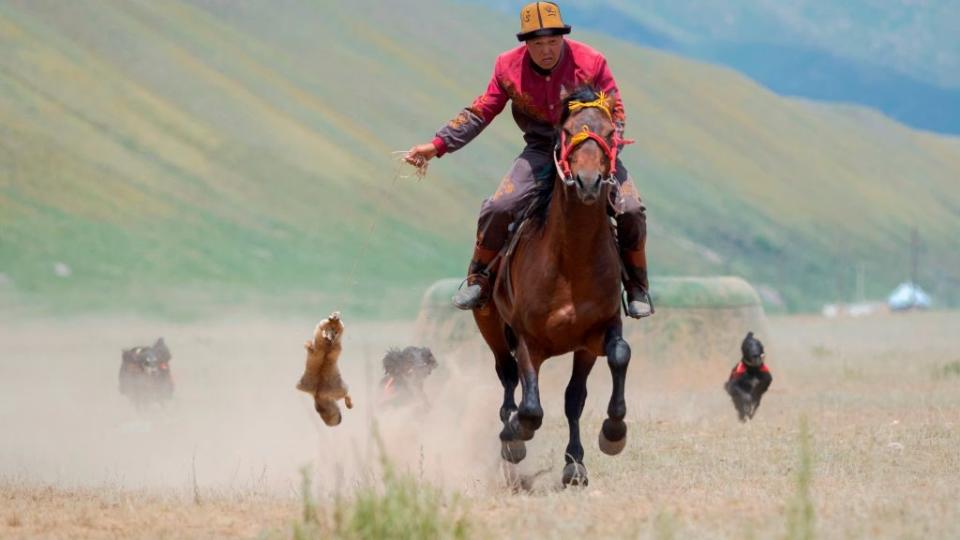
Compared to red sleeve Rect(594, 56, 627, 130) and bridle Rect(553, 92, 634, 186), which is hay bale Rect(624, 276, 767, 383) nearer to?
red sleeve Rect(594, 56, 627, 130)

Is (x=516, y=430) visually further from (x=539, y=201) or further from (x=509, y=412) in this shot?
(x=539, y=201)

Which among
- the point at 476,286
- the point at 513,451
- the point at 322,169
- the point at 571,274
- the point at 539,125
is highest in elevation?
the point at 322,169

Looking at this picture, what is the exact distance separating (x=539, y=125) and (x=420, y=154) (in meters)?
0.83

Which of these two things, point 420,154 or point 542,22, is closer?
point 542,22

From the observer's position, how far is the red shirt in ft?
37.1

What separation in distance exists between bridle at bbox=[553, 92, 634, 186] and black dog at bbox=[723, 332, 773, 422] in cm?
771

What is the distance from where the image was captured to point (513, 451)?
1157 centimetres

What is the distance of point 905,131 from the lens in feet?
506

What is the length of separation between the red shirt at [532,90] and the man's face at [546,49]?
0.06m

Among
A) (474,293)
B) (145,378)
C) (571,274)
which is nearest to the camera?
(571,274)

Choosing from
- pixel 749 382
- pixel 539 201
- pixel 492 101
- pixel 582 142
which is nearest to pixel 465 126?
pixel 492 101

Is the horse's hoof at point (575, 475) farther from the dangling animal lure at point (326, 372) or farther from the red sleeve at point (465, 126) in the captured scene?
the red sleeve at point (465, 126)

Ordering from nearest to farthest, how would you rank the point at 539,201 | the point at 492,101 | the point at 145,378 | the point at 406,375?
the point at 539,201, the point at 492,101, the point at 406,375, the point at 145,378

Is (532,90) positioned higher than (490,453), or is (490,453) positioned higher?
(532,90)
